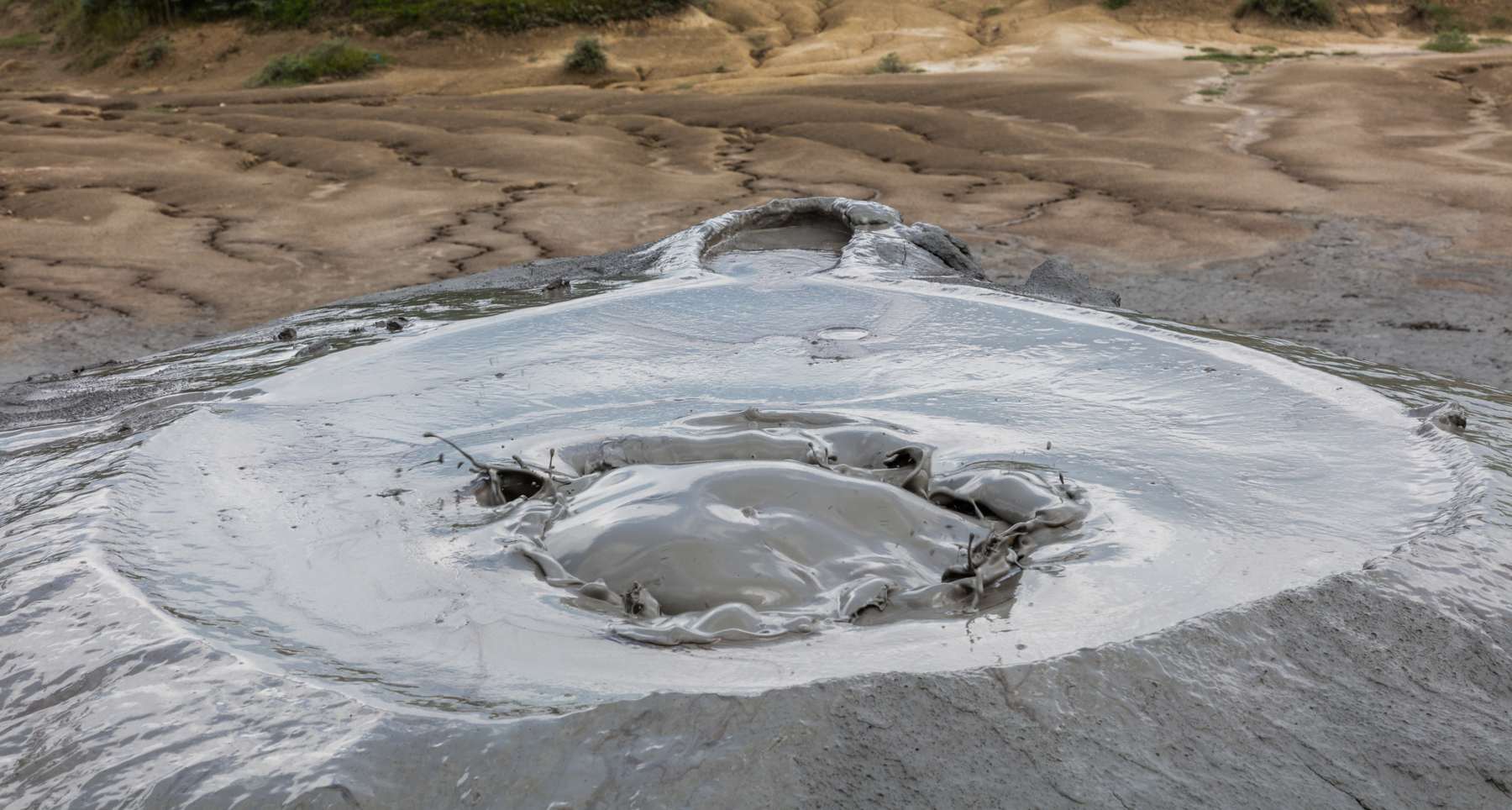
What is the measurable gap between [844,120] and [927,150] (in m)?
1.26

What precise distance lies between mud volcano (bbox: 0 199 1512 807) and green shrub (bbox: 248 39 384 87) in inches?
590

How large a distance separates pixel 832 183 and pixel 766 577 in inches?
260

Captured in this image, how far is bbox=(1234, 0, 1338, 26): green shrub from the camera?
19.5 metres

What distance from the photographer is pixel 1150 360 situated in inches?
137

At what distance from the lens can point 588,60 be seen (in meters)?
17.0

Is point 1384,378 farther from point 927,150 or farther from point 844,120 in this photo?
point 844,120

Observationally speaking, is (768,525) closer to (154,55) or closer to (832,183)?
(832,183)

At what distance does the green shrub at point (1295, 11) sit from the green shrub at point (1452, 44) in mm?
1917

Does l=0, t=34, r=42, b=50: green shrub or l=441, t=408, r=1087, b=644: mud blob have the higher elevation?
l=441, t=408, r=1087, b=644: mud blob

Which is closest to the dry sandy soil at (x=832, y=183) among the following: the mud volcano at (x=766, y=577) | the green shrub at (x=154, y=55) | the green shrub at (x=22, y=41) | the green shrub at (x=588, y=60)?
the green shrub at (x=588, y=60)

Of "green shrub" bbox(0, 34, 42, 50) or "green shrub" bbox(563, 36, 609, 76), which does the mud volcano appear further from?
"green shrub" bbox(0, 34, 42, 50)

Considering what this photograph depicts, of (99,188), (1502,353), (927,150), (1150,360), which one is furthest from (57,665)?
(927,150)

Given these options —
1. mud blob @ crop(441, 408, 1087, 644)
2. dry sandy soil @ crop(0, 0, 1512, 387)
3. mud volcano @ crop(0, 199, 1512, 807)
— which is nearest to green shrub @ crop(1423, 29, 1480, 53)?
dry sandy soil @ crop(0, 0, 1512, 387)

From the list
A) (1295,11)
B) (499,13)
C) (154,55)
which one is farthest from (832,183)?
(154,55)
